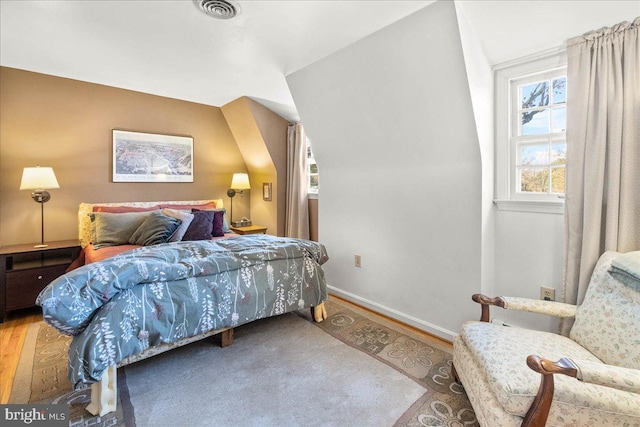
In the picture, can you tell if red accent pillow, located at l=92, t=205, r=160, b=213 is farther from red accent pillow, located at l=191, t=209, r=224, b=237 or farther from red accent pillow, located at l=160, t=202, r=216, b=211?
red accent pillow, located at l=191, t=209, r=224, b=237

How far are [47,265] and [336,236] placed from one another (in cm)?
280

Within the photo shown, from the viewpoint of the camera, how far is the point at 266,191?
15.2ft

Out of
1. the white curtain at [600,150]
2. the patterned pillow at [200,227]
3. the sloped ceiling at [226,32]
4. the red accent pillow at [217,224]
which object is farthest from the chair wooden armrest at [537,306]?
the red accent pillow at [217,224]

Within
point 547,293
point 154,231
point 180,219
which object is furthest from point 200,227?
point 547,293

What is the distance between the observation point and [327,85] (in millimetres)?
2754

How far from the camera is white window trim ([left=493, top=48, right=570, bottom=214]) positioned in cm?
206

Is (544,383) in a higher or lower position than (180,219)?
lower

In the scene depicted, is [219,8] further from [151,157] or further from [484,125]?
[151,157]

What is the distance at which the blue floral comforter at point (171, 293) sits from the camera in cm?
157

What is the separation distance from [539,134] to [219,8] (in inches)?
90.2

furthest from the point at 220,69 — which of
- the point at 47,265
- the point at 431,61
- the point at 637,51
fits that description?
the point at 637,51

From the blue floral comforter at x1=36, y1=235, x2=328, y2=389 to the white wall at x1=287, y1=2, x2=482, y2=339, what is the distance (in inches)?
27.1

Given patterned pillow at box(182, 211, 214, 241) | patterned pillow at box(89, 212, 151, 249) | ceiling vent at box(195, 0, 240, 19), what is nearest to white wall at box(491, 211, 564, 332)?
ceiling vent at box(195, 0, 240, 19)

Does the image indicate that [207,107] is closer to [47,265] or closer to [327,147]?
[327,147]
